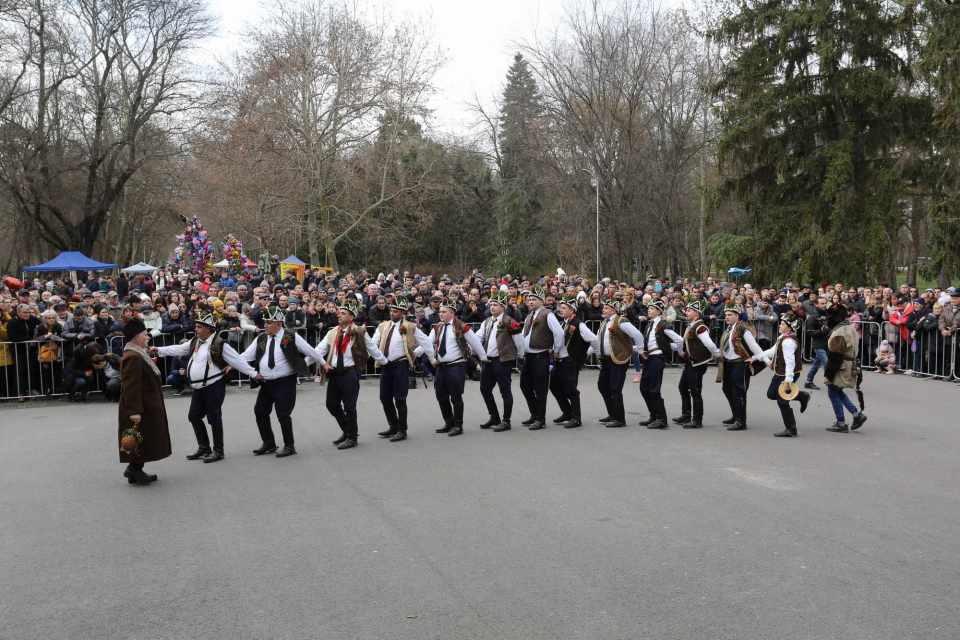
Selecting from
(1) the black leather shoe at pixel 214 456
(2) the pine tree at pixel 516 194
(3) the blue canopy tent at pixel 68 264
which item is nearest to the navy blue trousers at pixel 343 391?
(1) the black leather shoe at pixel 214 456

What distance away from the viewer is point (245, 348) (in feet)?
51.5

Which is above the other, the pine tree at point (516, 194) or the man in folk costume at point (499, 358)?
the pine tree at point (516, 194)

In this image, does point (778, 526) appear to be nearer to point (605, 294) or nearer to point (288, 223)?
point (605, 294)

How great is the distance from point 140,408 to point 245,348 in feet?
25.5

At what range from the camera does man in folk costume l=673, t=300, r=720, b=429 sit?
35.6 feet

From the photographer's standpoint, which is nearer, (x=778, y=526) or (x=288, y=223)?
(x=778, y=526)

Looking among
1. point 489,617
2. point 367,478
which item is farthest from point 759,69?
point 489,617

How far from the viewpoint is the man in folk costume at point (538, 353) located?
1102 centimetres

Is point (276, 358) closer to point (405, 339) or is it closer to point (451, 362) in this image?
point (405, 339)

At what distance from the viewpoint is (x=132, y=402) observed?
8023 mm

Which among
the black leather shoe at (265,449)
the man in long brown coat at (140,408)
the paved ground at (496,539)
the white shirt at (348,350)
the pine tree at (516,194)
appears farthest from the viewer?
the pine tree at (516,194)

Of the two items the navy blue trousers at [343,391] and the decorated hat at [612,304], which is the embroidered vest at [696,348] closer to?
the decorated hat at [612,304]

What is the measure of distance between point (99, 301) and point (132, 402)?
8.14 m

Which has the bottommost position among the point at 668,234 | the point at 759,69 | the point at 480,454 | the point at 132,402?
the point at 480,454
